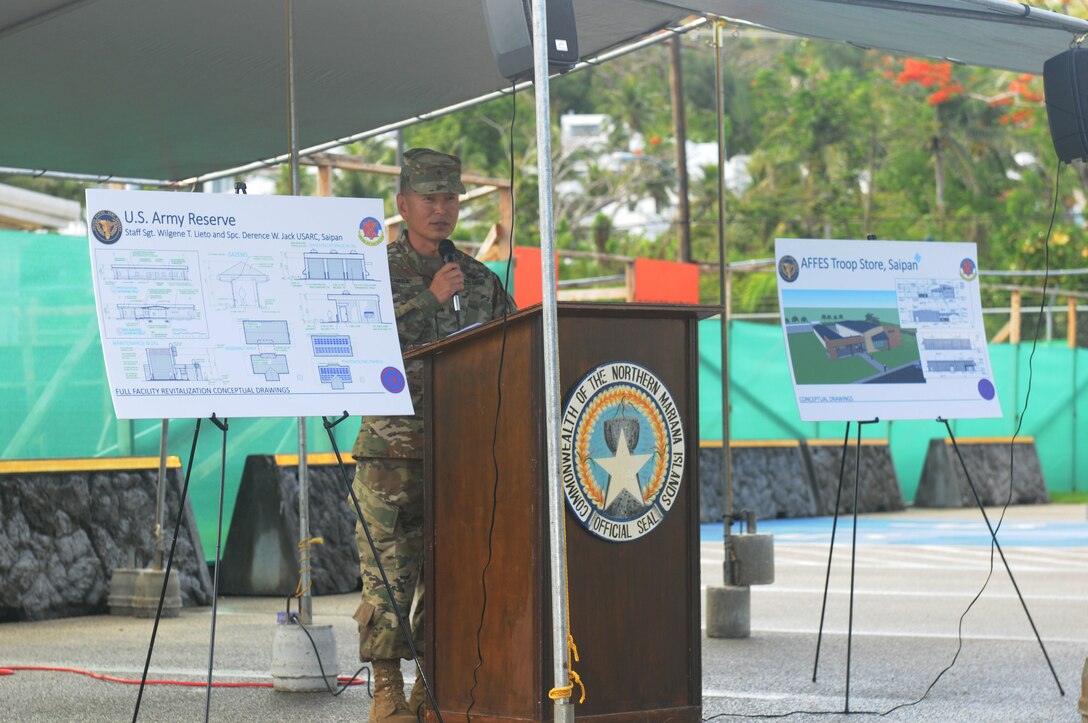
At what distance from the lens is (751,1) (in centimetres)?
564

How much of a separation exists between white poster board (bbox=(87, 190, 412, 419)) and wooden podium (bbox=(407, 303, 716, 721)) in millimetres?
328

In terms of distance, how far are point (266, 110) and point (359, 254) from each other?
337 centimetres

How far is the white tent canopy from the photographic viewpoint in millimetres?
6090

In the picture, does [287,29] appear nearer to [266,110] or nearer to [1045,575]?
[266,110]

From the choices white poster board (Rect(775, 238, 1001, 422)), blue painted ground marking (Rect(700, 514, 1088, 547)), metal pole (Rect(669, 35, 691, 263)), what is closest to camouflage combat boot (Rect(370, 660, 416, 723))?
white poster board (Rect(775, 238, 1001, 422))

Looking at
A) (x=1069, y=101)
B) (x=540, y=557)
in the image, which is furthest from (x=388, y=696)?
(x=1069, y=101)

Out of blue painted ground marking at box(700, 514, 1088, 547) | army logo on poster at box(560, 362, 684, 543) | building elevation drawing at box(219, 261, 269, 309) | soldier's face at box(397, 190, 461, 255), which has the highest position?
soldier's face at box(397, 190, 461, 255)

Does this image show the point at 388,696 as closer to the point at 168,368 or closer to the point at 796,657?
the point at 168,368

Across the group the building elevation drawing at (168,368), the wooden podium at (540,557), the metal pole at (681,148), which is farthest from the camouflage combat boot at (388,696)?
the metal pole at (681,148)

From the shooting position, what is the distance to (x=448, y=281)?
5363mm

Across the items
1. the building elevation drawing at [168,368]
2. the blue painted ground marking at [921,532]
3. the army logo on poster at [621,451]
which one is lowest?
the blue painted ground marking at [921,532]

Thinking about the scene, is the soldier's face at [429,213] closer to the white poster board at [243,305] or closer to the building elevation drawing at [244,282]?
the white poster board at [243,305]

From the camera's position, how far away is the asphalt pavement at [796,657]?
19.7ft

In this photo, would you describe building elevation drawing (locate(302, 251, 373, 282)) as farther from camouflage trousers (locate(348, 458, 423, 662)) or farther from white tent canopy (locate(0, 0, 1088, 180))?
white tent canopy (locate(0, 0, 1088, 180))
